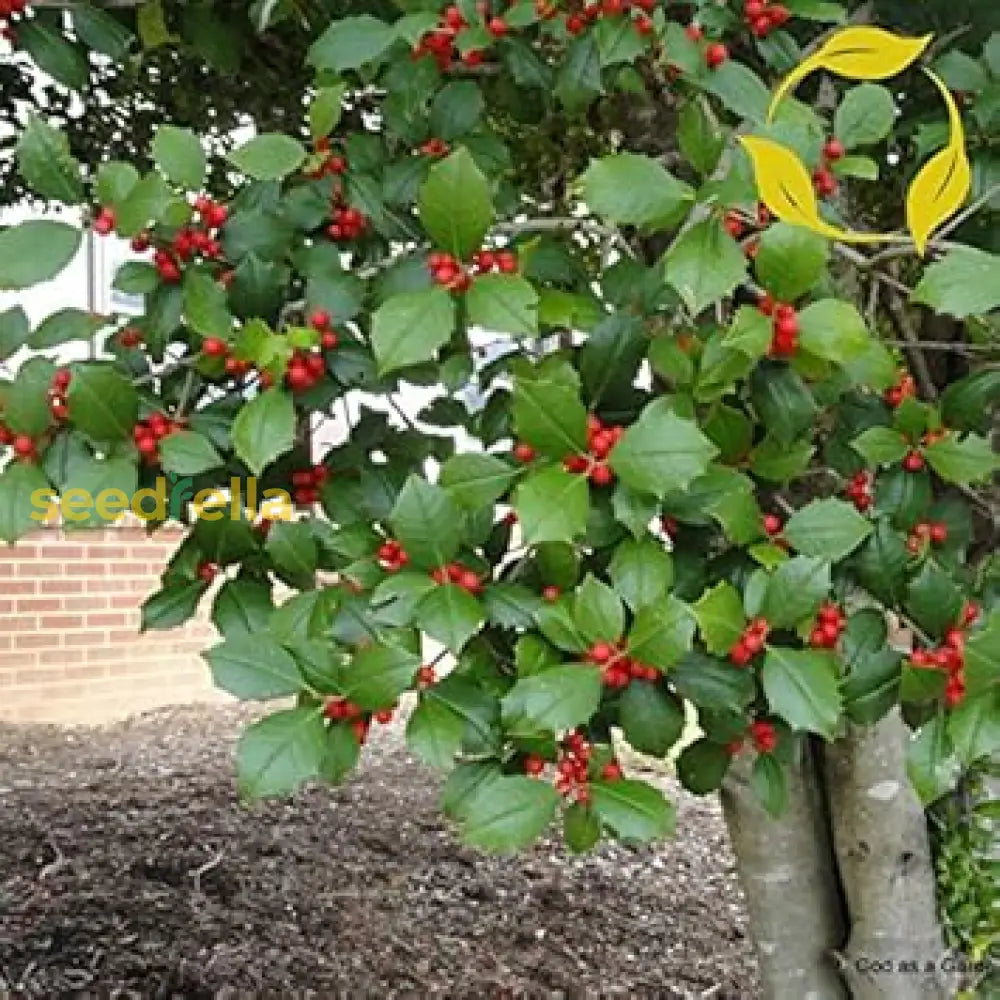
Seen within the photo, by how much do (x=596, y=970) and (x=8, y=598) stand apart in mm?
3052

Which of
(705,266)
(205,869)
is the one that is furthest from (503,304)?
(205,869)

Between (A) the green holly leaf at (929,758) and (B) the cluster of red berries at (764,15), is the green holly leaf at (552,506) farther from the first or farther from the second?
(B) the cluster of red berries at (764,15)

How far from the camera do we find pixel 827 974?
6.28 feet

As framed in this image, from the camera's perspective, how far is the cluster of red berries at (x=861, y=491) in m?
1.34

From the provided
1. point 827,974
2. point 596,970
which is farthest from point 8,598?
point 827,974

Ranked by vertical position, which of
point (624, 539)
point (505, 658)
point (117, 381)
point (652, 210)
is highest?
point (652, 210)

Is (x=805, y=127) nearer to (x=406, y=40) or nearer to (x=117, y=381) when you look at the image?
(x=406, y=40)

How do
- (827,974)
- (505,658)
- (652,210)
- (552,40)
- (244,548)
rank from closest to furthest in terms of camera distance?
(652,210), (505,658), (244,548), (552,40), (827,974)

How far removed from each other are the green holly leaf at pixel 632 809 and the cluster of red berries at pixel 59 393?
0.55m

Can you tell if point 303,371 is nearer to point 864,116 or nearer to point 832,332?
point 832,332

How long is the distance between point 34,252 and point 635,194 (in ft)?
1.70

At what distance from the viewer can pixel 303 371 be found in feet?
3.79

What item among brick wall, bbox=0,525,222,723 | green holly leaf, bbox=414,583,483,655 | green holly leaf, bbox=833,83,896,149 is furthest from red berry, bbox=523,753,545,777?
brick wall, bbox=0,525,222,723

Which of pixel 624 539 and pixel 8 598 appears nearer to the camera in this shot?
pixel 624 539
